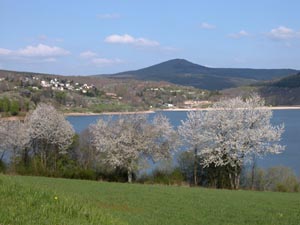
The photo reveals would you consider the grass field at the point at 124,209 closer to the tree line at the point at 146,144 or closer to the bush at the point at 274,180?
the bush at the point at 274,180

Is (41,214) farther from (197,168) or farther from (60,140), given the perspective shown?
(60,140)

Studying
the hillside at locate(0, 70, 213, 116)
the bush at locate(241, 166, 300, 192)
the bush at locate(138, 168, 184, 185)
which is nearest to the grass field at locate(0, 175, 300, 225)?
the bush at locate(138, 168, 184, 185)

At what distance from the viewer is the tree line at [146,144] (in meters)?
44.4

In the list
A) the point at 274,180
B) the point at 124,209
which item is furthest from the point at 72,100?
the point at 124,209

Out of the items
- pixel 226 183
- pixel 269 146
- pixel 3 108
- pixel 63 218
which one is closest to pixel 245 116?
pixel 269 146

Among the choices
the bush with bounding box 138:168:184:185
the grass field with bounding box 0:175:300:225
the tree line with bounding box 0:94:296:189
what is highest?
the grass field with bounding box 0:175:300:225

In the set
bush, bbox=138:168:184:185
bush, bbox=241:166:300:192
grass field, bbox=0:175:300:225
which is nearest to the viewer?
grass field, bbox=0:175:300:225

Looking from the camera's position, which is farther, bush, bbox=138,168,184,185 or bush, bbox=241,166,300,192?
bush, bbox=138,168,184,185

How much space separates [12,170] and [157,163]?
15.2 m

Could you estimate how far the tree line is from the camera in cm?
4444

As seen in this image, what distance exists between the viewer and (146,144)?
4844cm

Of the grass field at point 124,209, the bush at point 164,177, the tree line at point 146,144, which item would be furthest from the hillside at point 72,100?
the grass field at point 124,209

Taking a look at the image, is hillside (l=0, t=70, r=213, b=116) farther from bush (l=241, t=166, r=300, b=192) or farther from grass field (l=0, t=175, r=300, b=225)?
grass field (l=0, t=175, r=300, b=225)

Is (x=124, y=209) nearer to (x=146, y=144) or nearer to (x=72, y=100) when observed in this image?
(x=146, y=144)
